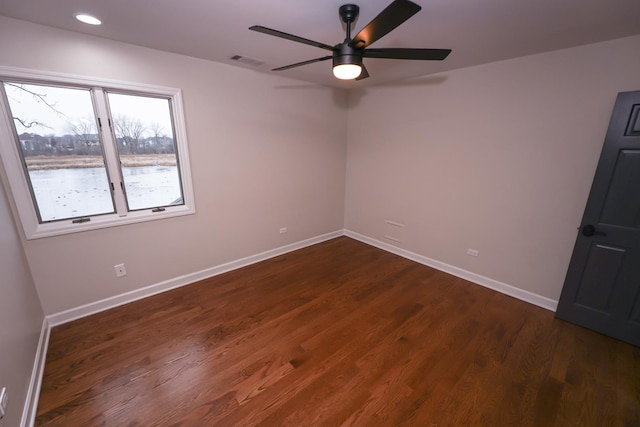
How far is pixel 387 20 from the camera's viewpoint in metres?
1.29

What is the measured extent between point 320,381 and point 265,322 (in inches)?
31.8

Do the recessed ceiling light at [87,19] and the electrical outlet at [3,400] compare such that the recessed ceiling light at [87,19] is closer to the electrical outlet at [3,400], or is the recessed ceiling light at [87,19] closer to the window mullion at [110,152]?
the window mullion at [110,152]

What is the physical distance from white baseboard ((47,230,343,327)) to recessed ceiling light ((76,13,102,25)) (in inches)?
94.3

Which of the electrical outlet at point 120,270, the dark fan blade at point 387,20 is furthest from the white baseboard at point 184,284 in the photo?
the dark fan blade at point 387,20

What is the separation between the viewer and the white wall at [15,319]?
1337 millimetres

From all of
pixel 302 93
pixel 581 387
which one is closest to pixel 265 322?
pixel 581 387

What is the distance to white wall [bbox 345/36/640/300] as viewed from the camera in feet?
7.25

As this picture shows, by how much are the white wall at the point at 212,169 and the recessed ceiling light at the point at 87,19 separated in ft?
1.03

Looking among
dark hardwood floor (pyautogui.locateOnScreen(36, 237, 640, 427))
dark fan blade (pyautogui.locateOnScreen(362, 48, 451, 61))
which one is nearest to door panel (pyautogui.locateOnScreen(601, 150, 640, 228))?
dark hardwood floor (pyautogui.locateOnScreen(36, 237, 640, 427))

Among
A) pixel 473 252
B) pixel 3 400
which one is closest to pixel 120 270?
pixel 3 400

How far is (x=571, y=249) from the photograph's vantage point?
2424mm

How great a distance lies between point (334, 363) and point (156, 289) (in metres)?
2.14

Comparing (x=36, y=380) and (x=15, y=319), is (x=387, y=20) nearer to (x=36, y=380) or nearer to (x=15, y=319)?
(x=15, y=319)

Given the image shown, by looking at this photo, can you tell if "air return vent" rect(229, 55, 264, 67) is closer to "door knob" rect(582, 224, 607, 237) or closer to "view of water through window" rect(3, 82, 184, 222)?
"view of water through window" rect(3, 82, 184, 222)
